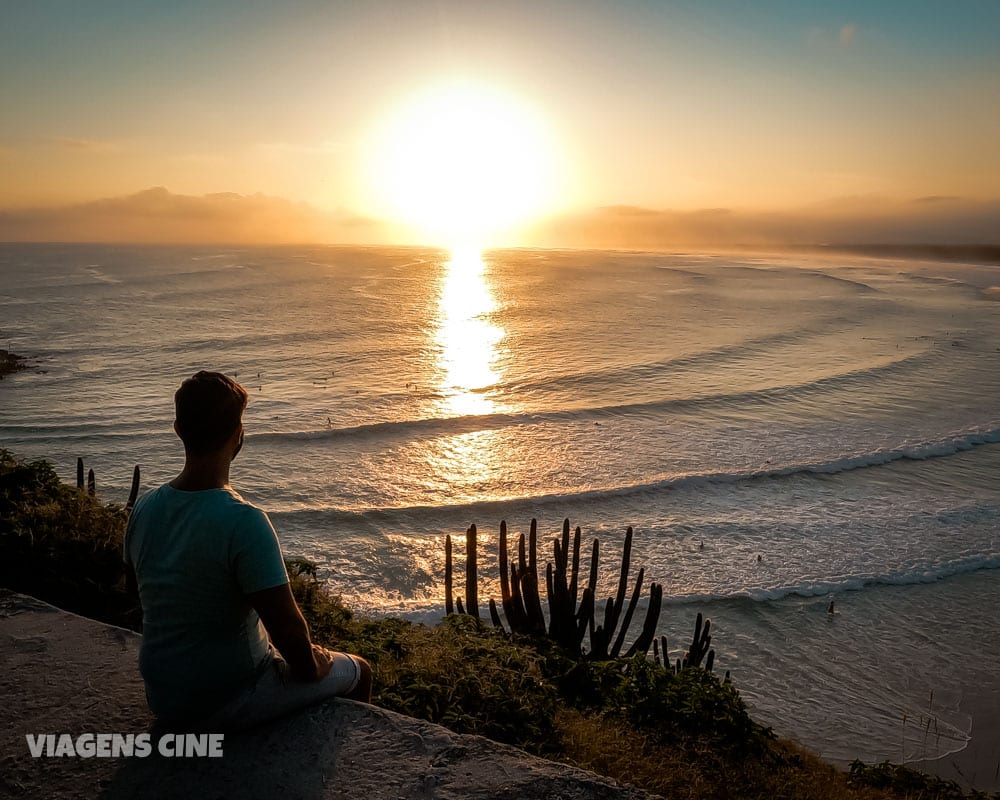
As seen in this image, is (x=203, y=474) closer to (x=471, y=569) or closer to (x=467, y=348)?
(x=471, y=569)

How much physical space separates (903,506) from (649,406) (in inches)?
378

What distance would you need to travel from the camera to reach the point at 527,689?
584 centimetres

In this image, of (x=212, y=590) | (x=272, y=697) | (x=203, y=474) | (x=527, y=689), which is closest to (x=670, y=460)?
(x=527, y=689)

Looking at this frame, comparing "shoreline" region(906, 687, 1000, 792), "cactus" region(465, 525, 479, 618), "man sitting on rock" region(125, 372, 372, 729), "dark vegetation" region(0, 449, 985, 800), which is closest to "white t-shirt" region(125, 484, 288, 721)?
"man sitting on rock" region(125, 372, 372, 729)

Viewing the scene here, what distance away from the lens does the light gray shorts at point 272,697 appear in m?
3.57

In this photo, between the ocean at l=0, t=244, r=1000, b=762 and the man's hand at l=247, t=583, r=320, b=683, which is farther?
the ocean at l=0, t=244, r=1000, b=762

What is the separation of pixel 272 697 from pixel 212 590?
0.79m

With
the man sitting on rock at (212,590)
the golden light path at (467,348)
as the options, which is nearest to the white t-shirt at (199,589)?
the man sitting on rock at (212,590)

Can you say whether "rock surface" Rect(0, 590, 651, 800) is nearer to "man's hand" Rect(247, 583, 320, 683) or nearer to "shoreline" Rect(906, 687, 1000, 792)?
"man's hand" Rect(247, 583, 320, 683)

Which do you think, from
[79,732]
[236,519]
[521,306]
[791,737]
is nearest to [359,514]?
[791,737]

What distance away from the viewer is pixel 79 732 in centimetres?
385

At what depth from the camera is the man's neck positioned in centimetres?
314

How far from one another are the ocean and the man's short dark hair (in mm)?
7738

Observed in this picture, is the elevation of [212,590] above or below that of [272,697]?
above
